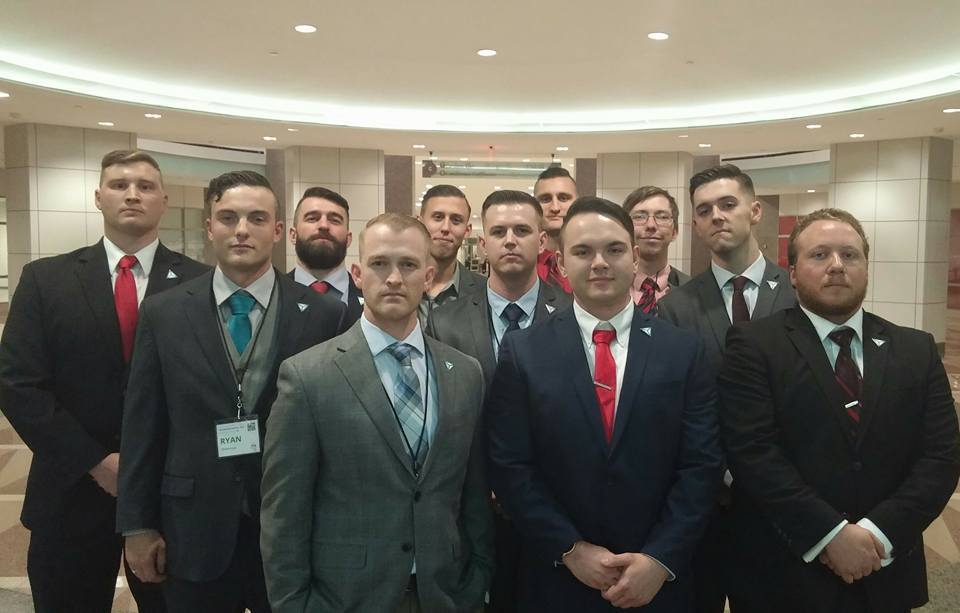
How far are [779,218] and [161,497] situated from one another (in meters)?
25.2

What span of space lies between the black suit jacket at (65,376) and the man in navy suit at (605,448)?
1.54 meters

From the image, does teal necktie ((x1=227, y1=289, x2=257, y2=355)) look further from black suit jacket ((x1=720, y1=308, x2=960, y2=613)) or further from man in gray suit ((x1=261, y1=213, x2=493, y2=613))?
black suit jacket ((x1=720, y1=308, x2=960, y2=613))

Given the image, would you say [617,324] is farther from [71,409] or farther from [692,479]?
[71,409]

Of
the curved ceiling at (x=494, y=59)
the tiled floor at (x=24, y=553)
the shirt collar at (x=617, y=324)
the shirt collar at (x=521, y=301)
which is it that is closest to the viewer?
the shirt collar at (x=617, y=324)

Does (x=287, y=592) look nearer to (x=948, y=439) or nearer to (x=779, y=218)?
(x=948, y=439)

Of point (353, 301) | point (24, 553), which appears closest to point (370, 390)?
point (353, 301)

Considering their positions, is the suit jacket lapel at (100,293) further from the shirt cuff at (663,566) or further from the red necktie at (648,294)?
the red necktie at (648,294)

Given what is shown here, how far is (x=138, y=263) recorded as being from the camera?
118 inches

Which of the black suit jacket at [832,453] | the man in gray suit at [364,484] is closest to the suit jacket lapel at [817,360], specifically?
the black suit jacket at [832,453]

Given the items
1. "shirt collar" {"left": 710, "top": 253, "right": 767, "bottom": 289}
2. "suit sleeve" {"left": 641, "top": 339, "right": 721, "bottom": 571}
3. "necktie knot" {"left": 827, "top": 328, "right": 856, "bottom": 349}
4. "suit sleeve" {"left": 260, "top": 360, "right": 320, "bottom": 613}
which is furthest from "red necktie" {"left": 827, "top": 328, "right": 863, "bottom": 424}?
"suit sleeve" {"left": 260, "top": 360, "right": 320, "bottom": 613}

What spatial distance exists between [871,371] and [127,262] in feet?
9.38

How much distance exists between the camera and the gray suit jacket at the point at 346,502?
211 cm

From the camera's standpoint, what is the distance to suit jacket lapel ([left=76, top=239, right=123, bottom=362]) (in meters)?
2.82

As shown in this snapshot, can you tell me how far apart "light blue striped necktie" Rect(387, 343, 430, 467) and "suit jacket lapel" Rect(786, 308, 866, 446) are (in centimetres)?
131
